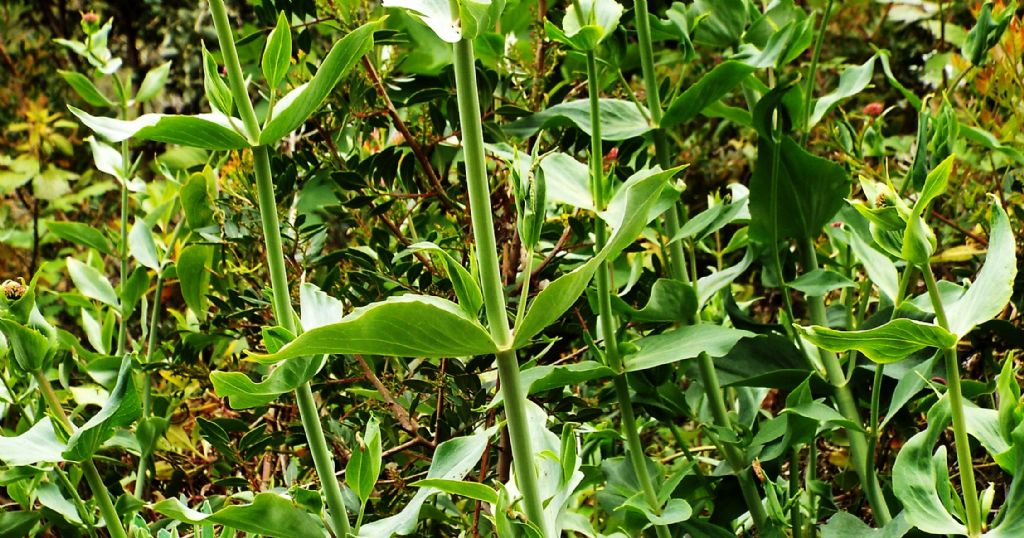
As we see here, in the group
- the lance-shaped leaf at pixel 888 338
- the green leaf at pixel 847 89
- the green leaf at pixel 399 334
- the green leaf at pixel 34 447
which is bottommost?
the green leaf at pixel 34 447

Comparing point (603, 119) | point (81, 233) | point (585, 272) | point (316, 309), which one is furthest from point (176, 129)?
point (81, 233)

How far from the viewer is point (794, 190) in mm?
809

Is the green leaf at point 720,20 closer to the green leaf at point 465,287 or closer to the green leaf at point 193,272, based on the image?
the green leaf at point 465,287

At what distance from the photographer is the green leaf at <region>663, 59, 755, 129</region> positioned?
2.42 ft

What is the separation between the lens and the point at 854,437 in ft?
2.63

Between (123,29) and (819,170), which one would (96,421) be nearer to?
(819,170)

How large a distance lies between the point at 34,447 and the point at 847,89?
2.47 ft

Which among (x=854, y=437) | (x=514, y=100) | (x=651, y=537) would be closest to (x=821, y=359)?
(x=854, y=437)

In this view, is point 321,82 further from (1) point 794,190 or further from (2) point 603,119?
(1) point 794,190

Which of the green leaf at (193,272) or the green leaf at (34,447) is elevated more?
the green leaf at (193,272)

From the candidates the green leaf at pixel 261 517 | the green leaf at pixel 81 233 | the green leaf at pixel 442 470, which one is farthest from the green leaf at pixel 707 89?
the green leaf at pixel 81 233

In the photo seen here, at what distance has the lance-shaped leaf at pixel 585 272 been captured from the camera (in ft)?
1.64

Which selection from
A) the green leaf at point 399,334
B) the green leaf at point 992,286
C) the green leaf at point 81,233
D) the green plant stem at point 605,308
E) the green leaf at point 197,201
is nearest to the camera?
the green leaf at point 399,334

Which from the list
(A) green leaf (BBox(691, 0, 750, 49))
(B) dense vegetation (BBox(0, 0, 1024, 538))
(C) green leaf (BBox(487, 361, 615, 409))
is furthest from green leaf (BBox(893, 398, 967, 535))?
(A) green leaf (BBox(691, 0, 750, 49))
